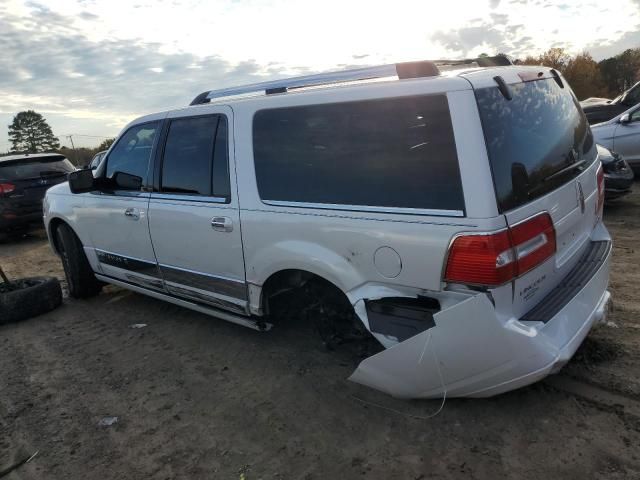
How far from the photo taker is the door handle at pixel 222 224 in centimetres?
345

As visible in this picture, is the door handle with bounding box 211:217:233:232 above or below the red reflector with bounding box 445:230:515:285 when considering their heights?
above

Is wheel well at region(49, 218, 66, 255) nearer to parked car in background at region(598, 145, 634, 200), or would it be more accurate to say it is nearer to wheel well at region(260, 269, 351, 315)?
wheel well at region(260, 269, 351, 315)

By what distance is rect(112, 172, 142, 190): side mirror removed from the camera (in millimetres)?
4334

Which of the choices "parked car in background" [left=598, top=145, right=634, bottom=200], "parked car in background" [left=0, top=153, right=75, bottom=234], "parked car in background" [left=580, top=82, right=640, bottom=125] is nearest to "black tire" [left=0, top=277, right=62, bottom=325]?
"parked car in background" [left=0, top=153, right=75, bottom=234]

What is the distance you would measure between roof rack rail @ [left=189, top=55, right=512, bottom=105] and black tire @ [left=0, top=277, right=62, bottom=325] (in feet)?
8.83

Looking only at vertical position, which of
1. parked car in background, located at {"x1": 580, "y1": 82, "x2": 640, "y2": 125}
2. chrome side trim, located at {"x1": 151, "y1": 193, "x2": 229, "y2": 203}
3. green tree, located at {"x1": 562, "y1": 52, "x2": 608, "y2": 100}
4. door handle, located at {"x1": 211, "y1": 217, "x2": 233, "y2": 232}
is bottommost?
door handle, located at {"x1": 211, "y1": 217, "x2": 233, "y2": 232}

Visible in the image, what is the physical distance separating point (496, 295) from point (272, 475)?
1.41 meters

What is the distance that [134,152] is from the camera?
448cm

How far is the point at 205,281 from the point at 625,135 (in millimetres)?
7985

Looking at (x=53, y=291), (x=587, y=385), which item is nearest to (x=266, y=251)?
(x=587, y=385)

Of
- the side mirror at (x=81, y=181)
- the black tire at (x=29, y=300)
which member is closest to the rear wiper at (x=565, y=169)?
the side mirror at (x=81, y=181)

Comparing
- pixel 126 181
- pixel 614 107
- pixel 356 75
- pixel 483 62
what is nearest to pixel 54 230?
pixel 126 181

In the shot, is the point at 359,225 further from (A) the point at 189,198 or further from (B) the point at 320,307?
(A) the point at 189,198

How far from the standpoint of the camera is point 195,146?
12.4 feet
